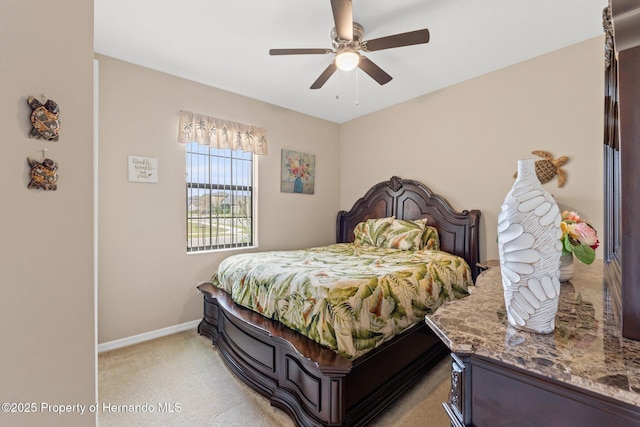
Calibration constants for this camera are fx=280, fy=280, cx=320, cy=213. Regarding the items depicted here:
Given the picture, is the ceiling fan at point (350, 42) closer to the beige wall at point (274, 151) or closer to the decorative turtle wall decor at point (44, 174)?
the beige wall at point (274, 151)

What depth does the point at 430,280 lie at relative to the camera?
Answer: 2330 millimetres

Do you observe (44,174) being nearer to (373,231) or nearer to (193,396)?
(193,396)

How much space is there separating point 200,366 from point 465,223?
9.89 feet

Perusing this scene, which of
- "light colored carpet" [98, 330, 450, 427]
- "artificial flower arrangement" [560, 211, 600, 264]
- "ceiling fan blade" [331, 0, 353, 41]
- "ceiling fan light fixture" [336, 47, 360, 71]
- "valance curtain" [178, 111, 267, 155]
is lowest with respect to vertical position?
"light colored carpet" [98, 330, 450, 427]

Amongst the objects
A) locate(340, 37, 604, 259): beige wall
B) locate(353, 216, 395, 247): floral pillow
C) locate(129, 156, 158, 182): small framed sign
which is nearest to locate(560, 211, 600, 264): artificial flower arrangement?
locate(340, 37, 604, 259): beige wall

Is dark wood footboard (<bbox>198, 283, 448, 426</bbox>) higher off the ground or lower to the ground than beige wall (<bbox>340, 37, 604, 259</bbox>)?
lower

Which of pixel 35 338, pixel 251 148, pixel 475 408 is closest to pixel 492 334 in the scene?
pixel 475 408

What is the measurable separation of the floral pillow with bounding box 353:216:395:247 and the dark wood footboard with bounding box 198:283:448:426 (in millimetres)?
1409

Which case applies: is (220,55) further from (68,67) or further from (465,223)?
(465,223)

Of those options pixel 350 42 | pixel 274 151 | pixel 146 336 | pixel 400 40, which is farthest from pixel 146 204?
pixel 400 40

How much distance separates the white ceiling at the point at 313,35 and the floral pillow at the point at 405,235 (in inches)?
65.2

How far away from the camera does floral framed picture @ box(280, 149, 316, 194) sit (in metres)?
4.00

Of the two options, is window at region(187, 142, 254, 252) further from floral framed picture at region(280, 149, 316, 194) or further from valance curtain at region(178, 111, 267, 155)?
floral framed picture at region(280, 149, 316, 194)

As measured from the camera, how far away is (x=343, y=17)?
1.79 meters
